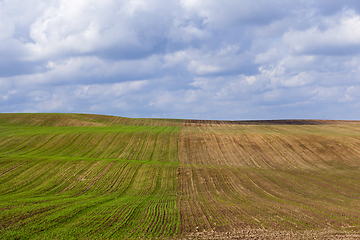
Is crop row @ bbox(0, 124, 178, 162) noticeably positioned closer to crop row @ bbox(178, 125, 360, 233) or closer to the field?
the field

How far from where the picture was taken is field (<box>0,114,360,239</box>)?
1897 cm

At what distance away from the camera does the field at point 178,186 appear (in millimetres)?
18969

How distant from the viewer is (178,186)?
33.4 meters

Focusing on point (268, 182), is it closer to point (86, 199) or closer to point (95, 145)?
point (86, 199)

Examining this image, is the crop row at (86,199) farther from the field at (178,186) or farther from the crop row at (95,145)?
the crop row at (95,145)

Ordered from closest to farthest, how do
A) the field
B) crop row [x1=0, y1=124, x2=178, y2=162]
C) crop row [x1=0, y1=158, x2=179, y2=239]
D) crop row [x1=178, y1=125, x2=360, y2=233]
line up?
crop row [x1=0, y1=158, x2=179, y2=239] < the field < crop row [x1=178, y1=125, x2=360, y2=233] < crop row [x1=0, y1=124, x2=178, y2=162]

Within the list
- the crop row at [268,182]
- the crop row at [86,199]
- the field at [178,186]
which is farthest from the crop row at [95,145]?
the crop row at [86,199]

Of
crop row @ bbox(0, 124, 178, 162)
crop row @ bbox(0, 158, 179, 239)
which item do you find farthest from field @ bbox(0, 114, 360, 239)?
crop row @ bbox(0, 124, 178, 162)

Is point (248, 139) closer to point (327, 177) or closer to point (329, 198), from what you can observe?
point (327, 177)

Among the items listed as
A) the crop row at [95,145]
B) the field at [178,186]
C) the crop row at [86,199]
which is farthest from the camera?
the crop row at [95,145]

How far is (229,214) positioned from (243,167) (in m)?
21.9

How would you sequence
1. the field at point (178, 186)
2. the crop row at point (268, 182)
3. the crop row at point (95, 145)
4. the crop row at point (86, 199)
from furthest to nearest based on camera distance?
the crop row at point (95, 145) → the crop row at point (268, 182) → the field at point (178, 186) → the crop row at point (86, 199)

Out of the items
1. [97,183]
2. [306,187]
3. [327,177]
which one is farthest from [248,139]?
[97,183]

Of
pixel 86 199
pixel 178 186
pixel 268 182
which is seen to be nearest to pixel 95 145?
pixel 178 186
